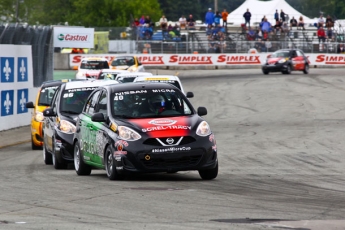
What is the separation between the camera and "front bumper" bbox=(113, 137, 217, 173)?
12594 millimetres

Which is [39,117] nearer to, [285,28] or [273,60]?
[273,60]

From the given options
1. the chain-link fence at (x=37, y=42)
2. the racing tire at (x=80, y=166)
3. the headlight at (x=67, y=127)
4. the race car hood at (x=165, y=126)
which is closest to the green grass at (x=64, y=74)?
the chain-link fence at (x=37, y=42)

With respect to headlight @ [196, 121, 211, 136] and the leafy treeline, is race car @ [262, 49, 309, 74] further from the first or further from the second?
headlight @ [196, 121, 211, 136]

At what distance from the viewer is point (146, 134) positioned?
12.6m

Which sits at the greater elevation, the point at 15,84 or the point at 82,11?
the point at 82,11

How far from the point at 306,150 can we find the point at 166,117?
6472mm

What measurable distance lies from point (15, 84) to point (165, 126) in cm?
1403

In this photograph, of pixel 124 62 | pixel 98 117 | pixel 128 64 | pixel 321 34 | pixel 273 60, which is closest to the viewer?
pixel 98 117

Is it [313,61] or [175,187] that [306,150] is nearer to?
[175,187]

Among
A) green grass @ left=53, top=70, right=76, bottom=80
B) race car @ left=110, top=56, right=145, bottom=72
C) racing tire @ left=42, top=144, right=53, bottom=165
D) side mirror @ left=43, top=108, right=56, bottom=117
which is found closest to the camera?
side mirror @ left=43, top=108, right=56, bottom=117

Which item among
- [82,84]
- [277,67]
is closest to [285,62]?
[277,67]

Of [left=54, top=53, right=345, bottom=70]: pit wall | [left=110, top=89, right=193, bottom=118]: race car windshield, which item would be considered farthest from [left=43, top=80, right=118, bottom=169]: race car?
[left=54, top=53, right=345, bottom=70]: pit wall

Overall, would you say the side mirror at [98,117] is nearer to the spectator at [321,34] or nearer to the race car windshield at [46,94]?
the race car windshield at [46,94]

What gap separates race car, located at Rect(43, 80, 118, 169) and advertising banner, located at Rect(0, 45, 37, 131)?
300 inches
